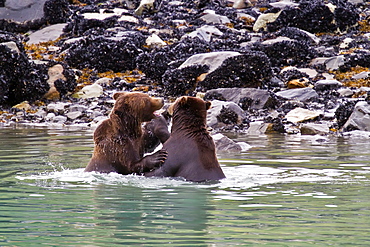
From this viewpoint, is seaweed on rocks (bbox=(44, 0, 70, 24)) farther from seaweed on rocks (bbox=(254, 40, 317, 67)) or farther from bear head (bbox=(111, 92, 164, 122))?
bear head (bbox=(111, 92, 164, 122))

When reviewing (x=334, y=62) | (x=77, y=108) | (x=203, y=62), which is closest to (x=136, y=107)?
(x=77, y=108)

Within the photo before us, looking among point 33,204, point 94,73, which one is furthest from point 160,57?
point 33,204

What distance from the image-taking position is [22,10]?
3284 cm

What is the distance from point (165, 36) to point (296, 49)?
715cm

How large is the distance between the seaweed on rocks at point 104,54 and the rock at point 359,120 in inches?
450

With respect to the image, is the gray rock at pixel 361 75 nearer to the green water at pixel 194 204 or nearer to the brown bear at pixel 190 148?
the green water at pixel 194 204

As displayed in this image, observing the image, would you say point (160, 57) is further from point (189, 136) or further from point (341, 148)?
point (189, 136)

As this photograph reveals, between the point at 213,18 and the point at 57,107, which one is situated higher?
the point at 213,18

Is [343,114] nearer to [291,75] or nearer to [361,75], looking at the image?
[361,75]

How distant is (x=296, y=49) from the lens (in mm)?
23578

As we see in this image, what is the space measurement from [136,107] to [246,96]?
1068 centimetres

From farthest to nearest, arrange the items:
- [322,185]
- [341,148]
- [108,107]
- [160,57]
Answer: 1. [160,57]
2. [108,107]
3. [341,148]
4. [322,185]

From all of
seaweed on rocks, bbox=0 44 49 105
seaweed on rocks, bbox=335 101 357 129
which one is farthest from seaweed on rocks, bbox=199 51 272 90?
seaweed on rocks, bbox=0 44 49 105

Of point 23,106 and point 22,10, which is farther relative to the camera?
point 22,10
